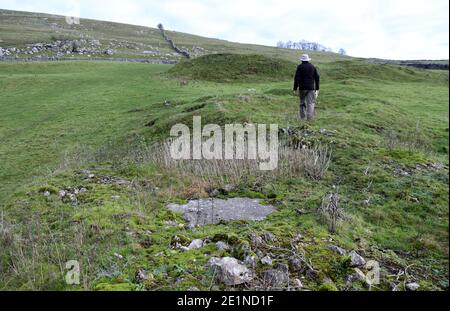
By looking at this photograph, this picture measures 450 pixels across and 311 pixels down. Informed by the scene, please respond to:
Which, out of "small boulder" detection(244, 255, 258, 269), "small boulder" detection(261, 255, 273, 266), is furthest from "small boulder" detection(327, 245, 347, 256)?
"small boulder" detection(244, 255, 258, 269)

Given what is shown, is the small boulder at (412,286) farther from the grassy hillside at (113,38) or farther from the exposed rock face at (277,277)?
the grassy hillside at (113,38)

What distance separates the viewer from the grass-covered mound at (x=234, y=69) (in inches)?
1447

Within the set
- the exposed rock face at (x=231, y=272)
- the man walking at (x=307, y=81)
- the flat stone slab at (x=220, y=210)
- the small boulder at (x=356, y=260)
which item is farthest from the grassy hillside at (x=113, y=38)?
the small boulder at (x=356, y=260)

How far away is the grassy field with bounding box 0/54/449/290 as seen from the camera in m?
5.57

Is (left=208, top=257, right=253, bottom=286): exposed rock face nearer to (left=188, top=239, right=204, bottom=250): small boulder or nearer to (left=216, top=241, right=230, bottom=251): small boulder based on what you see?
(left=216, top=241, right=230, bottom=251): small boulder

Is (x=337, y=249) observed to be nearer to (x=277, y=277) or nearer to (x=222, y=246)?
(x=277, y=277)

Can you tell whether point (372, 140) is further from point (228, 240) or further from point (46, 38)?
point (46, 38)

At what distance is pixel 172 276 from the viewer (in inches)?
212

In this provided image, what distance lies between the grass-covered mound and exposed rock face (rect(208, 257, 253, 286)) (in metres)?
31.3

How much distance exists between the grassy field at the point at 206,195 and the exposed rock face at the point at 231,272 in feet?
0.42

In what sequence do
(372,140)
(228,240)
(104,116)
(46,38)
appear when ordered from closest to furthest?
(228,240) → (372,140) → (104,116) → (46,38)

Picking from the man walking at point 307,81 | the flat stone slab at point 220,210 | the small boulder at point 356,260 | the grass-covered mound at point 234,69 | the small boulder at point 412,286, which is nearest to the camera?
the small boulder at point 412,286
